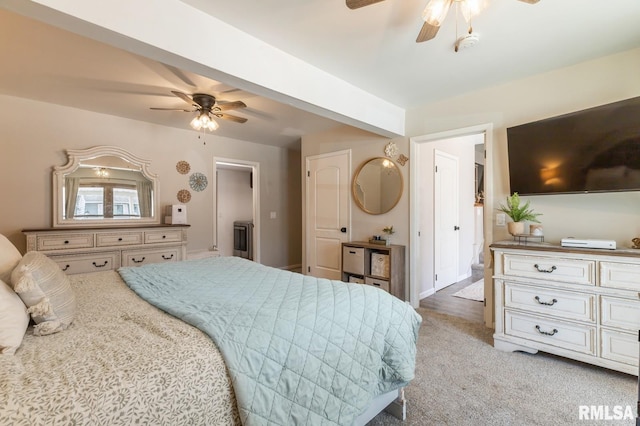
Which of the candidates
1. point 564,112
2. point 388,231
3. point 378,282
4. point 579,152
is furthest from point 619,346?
point 388,231

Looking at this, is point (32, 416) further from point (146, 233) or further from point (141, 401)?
point (146, 233)

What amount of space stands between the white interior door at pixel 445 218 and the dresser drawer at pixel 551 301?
1.90 meters

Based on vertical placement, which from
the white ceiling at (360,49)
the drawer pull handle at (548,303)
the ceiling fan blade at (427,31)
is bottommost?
the drawer pull handle at (548,303)

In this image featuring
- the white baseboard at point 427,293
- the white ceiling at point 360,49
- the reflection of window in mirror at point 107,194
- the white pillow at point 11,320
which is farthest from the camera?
the white baseboard at point 427,293

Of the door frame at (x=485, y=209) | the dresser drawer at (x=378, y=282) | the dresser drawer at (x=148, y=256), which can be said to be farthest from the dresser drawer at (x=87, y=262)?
the door frame at (x=485, y=209)

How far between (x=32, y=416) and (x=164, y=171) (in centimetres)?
407

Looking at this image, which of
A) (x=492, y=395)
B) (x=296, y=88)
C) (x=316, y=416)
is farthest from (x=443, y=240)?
(x=316, y=416)

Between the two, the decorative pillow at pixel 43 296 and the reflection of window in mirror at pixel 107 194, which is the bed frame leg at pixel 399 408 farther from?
the reflection of window in mirror at pixel 107 194

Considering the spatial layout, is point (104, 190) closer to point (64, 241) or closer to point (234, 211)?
point (64, 241)

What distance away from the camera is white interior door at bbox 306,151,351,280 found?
14.1ft

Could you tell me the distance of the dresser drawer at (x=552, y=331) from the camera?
213cm

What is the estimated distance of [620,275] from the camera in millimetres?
2016

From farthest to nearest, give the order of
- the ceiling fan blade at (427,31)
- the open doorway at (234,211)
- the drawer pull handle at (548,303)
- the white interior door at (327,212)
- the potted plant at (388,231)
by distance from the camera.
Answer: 1. the open doorway at (234,211)
2. the white interior door at (327,212)
3. the potted plant at (388,231)
4. the drawer pull handle at (548,303)
5. the ceiling fan blade at (427,31)

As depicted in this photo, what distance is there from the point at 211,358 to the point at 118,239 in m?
3.31
